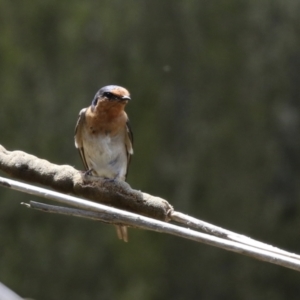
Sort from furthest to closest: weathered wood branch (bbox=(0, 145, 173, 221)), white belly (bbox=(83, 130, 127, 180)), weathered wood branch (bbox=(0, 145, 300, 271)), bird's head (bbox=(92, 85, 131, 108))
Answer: white belly (bbox=(83, 130, 127, 180))
bird's head (bbox=(92, 85, 131, 108))
weathered wood branch (bbox=(0, 145, 173, 221))
weathered wood branch (bbox=(0, 145, 300, 271))

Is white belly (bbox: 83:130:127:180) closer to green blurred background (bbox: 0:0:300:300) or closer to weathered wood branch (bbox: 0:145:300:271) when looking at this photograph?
weathered wood branch (bbox: 0:145:300:271)

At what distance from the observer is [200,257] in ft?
A: 19.7

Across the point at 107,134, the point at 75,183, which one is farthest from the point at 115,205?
the point at 107,134

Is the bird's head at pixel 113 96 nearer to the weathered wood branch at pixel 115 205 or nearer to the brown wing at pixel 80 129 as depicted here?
the brown wing at pixel 80 129

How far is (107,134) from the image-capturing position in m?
3.85

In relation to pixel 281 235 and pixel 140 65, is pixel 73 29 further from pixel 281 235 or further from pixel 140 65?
pixel 281 235

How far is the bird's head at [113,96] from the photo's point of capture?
11.8 ft

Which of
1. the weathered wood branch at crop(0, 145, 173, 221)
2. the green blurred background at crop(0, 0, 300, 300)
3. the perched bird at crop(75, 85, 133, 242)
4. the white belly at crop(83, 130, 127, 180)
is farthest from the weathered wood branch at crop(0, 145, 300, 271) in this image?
the green blurred background at crop(0, 0, 300, 300)

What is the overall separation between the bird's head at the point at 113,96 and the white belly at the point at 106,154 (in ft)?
0.87

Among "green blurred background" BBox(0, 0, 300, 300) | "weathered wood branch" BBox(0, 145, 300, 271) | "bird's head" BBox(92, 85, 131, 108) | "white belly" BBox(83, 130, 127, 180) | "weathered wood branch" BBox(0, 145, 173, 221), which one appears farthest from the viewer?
"green blurred background" BBox(0, 0, 300, 300)

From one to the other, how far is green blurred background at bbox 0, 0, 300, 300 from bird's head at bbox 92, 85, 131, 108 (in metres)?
2.14

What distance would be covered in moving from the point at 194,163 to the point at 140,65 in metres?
0.97

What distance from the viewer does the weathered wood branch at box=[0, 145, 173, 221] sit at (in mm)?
2178

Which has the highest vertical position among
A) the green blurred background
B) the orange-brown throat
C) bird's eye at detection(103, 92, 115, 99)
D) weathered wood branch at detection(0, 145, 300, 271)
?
the green blurred background
